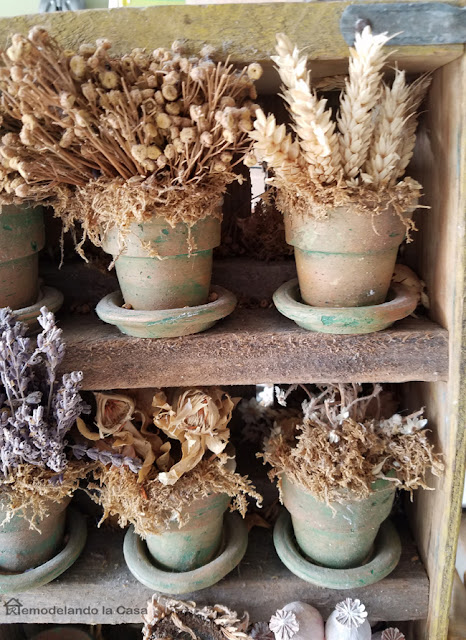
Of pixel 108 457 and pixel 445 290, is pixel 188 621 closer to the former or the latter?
pixel 108 457

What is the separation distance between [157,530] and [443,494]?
514 millimetres

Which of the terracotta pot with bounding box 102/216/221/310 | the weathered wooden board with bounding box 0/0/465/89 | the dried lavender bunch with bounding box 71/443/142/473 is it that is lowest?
the dried lavender bunch with bounding box 71/443/142/473

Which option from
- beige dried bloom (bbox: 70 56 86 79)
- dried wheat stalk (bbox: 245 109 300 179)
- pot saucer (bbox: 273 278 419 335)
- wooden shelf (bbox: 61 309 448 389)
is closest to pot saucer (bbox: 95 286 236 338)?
wooden shelf (bbox: 61 309 448 389)

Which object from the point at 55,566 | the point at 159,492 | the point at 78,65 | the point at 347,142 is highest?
the point at 78,65

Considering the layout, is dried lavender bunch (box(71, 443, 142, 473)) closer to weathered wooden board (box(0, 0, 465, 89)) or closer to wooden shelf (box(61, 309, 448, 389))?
wooden shelf (box(61, 309, 448, 389))

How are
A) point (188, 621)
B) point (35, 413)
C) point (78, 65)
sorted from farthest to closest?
1. point (188, 621)
2. point (35, 413)
3. point (78, 65)

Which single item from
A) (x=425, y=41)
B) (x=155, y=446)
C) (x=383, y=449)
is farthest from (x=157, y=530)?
(x=425, y=41)

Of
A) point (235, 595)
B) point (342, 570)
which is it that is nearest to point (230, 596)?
point (235, 595)

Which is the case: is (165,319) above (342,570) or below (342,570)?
above

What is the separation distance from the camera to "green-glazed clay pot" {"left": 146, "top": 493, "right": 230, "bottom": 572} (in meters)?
0.90

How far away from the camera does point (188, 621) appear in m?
0.93

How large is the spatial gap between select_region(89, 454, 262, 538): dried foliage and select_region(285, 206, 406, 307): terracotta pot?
346mm

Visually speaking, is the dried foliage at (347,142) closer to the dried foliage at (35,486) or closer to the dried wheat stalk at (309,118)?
the dried wheat stalk at (309,118)

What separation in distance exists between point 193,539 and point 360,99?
0.80 m
